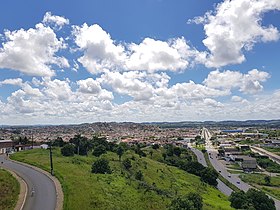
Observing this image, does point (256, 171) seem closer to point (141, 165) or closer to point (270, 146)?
point (141, 165)

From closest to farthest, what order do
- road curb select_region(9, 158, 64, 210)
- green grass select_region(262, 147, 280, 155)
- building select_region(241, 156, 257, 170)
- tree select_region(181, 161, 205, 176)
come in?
road curb select_region(9, 158, 64, 210), tree select_region(181, 161, 205, 176), building select_region(241, 156, 257, 170), green grass select_region(262, 147, 280, 155)

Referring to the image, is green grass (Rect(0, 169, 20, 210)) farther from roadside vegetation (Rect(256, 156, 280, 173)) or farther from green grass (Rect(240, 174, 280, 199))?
roadside vegetation (Rect(256, 156, 280, 173))

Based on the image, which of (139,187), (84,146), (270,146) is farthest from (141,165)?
(270,146)

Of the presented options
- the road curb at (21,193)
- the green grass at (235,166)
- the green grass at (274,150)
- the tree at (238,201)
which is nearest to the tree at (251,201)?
the tree at (238,201)

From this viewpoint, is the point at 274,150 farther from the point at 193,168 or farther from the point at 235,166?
the point at 193,168

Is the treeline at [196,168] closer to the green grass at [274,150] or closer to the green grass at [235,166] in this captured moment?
the green grass at [235,166]

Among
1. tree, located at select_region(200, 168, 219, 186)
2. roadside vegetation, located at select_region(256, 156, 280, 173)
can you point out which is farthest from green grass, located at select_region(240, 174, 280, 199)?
tree, located at select_region(200, 168, 219, 186)

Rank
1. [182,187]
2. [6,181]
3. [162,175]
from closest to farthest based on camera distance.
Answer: [6,181]
[182,187]
[162,175]
